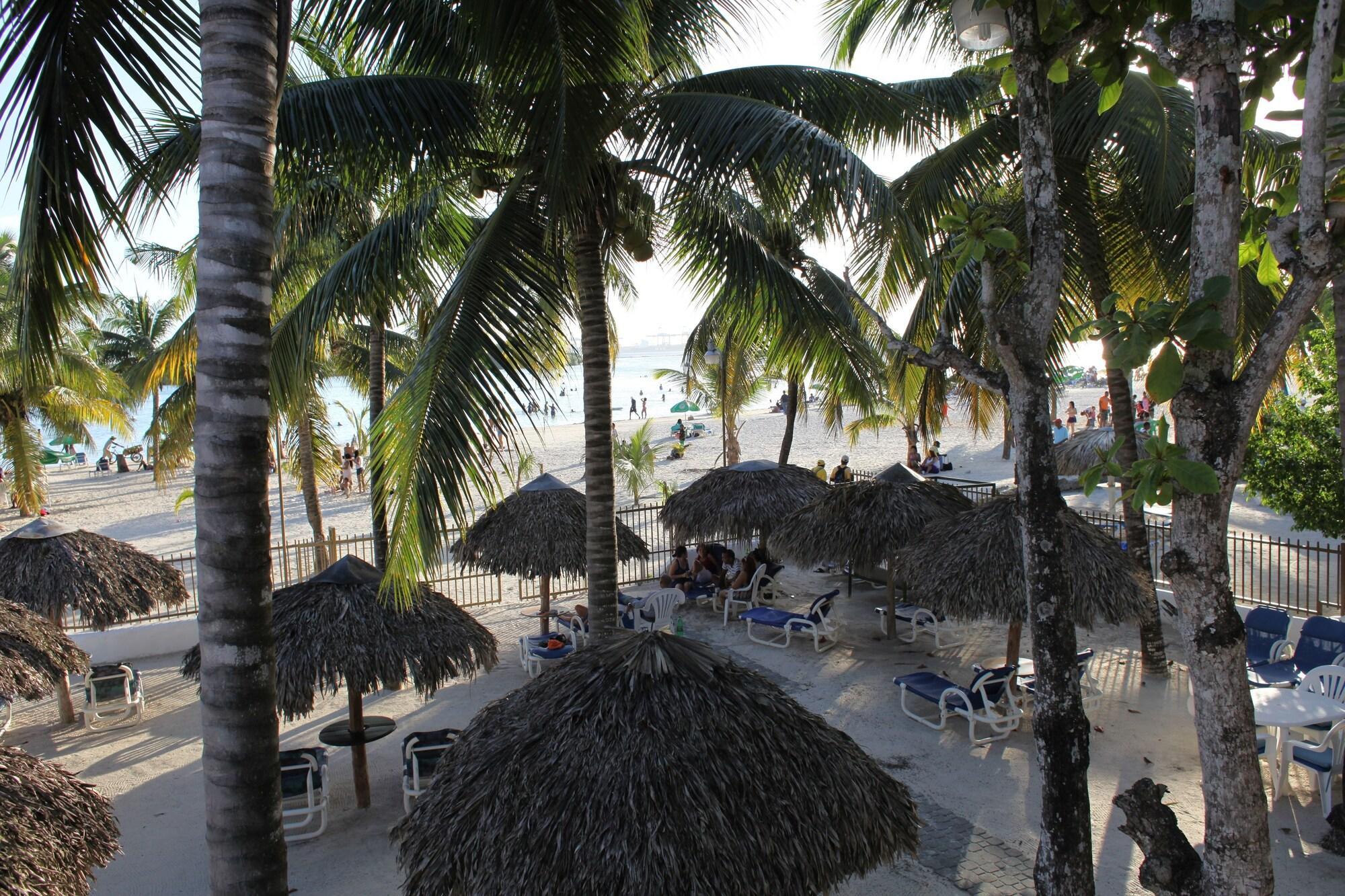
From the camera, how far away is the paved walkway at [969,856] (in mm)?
5891

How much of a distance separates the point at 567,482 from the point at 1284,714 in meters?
24.9

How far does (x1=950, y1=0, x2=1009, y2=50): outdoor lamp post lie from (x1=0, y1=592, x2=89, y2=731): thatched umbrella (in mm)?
8427

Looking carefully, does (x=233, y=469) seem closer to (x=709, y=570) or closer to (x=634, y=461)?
(x=709, y=570)

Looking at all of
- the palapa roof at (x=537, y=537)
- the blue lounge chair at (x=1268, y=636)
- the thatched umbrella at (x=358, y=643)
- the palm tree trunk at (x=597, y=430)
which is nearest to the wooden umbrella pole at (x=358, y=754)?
the thatched umbrella at (x=358, y=643)

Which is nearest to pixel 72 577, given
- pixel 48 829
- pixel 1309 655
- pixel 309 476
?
pixel 309 476

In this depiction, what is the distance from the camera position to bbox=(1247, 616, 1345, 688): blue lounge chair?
27.3 ft

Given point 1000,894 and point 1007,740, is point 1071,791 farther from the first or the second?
point 1007,740

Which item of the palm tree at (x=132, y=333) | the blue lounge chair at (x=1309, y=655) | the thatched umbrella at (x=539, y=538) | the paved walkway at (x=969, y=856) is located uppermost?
the palm tree at (x=132, y=333)

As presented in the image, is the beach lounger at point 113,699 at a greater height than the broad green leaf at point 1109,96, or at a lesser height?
lesser

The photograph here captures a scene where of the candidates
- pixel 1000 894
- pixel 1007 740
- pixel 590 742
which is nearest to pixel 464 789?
pixel 590 742

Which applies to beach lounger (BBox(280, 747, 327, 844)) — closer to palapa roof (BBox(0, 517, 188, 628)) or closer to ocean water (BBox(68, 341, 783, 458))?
palapa roof (BBox(0, 517, 188, 628))

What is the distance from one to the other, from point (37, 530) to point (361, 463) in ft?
76.3

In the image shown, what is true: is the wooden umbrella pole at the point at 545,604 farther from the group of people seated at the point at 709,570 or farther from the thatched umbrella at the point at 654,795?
the thatched umbrella at the point at 654,795

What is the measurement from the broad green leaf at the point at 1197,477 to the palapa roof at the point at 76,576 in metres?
10.3
